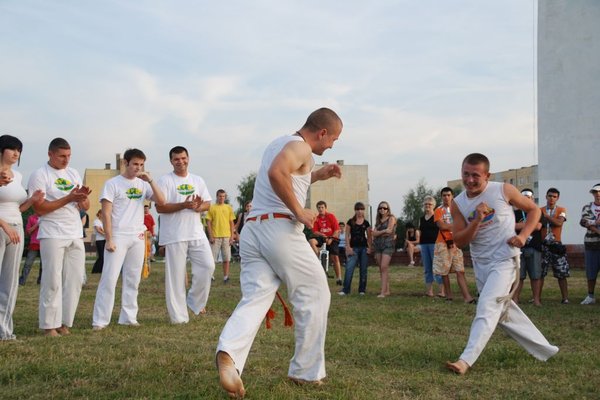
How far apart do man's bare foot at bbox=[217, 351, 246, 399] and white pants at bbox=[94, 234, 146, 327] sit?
425 centimetres

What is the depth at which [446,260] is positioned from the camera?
504 inches

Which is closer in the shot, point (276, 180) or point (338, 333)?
point (276, 180)

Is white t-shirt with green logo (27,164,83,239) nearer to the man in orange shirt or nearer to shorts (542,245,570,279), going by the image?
the man in orange shirt

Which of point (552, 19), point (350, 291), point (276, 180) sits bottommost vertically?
point (350, 291)

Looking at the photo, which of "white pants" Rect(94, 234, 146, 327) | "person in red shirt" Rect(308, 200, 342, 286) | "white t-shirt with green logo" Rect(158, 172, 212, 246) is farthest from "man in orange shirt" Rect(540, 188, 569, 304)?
"white pants" Rect(94, 234, 146, 327)

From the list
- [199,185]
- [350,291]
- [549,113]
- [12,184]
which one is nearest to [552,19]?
[549,113]

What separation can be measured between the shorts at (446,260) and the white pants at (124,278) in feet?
19.7

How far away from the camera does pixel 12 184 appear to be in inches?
291

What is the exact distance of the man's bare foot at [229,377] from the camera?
454 centimetres

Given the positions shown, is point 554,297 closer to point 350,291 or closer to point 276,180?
point 350,291

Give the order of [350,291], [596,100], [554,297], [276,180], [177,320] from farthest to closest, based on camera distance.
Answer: [596,100]
[350,291]
[554,297]
[177,320]
[276,180]

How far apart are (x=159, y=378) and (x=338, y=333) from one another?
3023 millimetres

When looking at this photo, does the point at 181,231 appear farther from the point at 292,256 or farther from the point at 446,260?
the point at 446,260

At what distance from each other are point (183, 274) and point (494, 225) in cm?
446
